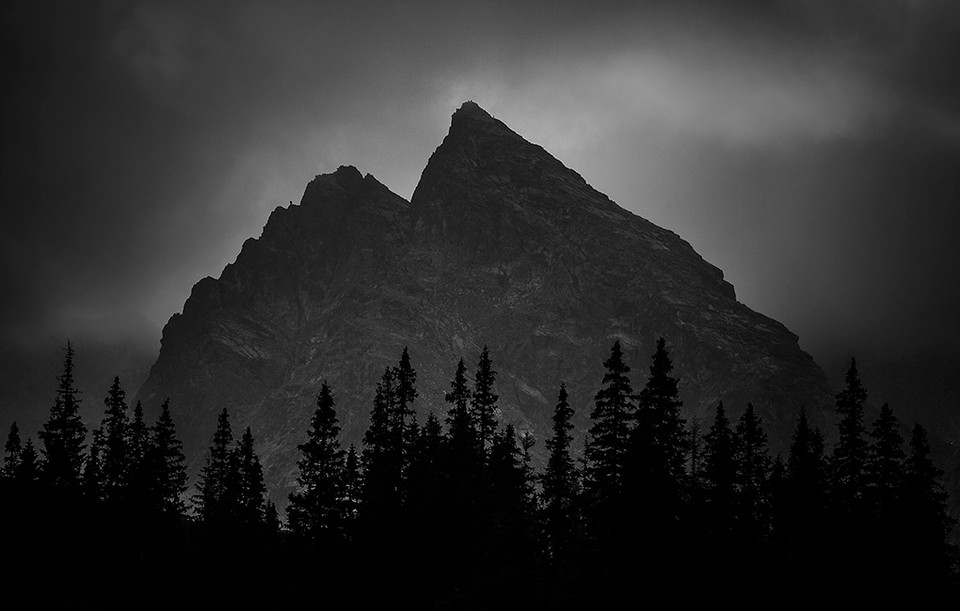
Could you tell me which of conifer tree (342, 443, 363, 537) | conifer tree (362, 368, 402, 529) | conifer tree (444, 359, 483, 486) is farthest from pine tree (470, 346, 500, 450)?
conifer tree (342, 443, 363, 537)

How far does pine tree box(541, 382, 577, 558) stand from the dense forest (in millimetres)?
236

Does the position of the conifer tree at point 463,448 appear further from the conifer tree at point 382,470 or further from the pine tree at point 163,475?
the pine tree at point 163,475

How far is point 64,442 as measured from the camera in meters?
76.0

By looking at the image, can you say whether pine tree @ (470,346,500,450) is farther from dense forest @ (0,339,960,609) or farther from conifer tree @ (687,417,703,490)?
conifer tree @ (687,417,703,490)

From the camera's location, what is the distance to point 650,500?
44.8 metres

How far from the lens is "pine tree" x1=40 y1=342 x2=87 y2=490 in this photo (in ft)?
230

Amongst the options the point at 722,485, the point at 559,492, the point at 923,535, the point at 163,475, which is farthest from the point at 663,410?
the point at 163,475

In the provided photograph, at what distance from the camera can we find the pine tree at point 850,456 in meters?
62.8

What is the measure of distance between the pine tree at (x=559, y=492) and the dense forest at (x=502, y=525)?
236 mm

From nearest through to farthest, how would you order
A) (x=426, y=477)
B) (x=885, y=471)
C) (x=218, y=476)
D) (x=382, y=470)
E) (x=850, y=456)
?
(x=426, y=477) → (x=885, y=471) → (x=850, y=456) → (x=382, y=470) → (x=218, y=476)

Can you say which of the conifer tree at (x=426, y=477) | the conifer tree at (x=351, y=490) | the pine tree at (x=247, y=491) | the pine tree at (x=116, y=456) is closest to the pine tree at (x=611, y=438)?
the conifer tree at (x=426, y=477)

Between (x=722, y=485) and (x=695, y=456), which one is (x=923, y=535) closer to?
(x=722, y=485)

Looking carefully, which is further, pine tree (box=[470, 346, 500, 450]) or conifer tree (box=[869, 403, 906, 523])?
pine tree (box=[470, 346, 500, 450])

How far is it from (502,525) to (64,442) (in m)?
40.7
